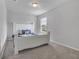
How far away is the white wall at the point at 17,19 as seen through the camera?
8.60m

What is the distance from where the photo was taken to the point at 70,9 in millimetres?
4797

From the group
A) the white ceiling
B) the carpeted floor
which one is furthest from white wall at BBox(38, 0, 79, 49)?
the carpeted floor

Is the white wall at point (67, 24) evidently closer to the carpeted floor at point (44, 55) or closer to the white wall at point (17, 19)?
the carpeted floor at point (44, 55)

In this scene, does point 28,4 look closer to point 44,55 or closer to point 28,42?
point 28,42

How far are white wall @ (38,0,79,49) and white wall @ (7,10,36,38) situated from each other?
3710mm

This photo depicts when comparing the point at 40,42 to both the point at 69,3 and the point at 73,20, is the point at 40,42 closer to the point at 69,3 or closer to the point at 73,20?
the point at 73,20

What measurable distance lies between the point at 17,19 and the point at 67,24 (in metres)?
5.71

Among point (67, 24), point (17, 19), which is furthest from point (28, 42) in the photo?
point (17, 19)

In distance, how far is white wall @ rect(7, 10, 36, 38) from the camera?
8.60 metres

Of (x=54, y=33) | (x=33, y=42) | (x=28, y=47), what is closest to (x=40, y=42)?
(x=33, y=42)

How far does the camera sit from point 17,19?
896cm

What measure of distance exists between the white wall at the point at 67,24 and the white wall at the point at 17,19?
3710 millimetres

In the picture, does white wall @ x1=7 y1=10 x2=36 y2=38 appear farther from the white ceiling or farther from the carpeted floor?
the carpeted floor

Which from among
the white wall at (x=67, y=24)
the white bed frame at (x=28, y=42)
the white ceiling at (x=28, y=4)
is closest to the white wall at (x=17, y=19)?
the white ceiling at (x=28, y=4)
